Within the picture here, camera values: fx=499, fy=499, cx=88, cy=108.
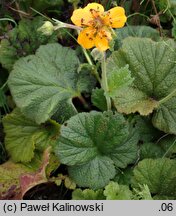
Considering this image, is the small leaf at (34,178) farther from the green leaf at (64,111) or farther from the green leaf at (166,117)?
the green leaf at (166,117)

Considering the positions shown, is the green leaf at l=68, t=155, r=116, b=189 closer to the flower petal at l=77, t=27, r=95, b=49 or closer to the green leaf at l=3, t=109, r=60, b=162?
the green leaf at l=3, t=109, r=60, b=162

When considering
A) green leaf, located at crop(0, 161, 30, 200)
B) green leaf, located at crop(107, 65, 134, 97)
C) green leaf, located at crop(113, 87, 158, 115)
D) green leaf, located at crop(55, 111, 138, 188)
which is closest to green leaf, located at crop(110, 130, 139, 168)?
green leaf, located at crop(55, 111, 138, 188)

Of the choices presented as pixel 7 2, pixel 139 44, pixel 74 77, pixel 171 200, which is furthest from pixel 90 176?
pixel 7 2

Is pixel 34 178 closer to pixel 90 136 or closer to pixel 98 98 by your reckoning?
pixel 90 136

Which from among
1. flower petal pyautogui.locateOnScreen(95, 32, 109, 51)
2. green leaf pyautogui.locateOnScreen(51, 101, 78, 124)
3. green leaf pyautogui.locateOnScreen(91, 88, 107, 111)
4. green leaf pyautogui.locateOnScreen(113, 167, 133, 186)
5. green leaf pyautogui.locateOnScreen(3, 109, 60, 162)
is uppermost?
flower petal pyautogui.locateOnScreen(95, 32, 109, 51)

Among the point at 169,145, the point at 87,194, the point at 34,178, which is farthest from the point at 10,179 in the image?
the point at 169,145

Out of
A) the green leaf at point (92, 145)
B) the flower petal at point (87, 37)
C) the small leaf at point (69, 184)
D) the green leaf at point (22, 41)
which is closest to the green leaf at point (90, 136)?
the green leaf at point (92, 145)
